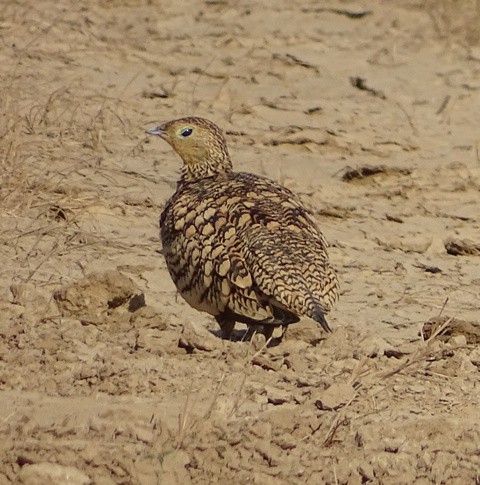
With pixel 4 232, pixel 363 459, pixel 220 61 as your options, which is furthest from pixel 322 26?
pixel 363 459

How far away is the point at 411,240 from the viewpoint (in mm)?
8211

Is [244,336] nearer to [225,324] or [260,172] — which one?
[225,324]

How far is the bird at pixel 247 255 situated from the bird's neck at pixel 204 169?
0.90 ft

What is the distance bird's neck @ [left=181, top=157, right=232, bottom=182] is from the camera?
7.16 metres

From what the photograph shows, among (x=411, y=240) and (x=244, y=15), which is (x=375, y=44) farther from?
(x=411, y=240)

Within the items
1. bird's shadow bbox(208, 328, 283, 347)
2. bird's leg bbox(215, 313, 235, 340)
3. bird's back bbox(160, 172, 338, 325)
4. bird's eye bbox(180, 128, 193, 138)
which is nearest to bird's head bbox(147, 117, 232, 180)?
bird's eye bbox(180, 128, 193, 138)

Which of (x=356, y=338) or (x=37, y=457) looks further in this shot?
(x=356, y=338)

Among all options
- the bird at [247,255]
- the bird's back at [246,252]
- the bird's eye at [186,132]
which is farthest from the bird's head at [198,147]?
the bird's back at [246,252]

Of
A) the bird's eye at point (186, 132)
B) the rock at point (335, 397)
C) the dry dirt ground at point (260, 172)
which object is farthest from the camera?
the bird's eye at point (186, 132)

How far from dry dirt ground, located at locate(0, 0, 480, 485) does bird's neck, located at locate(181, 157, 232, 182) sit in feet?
1.75

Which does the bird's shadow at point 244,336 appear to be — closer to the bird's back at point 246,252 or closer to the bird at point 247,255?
the bird at point 247,255

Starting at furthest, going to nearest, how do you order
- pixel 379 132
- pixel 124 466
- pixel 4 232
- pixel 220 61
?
pixel 220 61
pixel 379 132
pixel 4 232
pixel 124 466

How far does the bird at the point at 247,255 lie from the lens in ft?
20.0

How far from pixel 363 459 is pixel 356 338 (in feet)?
4.41
